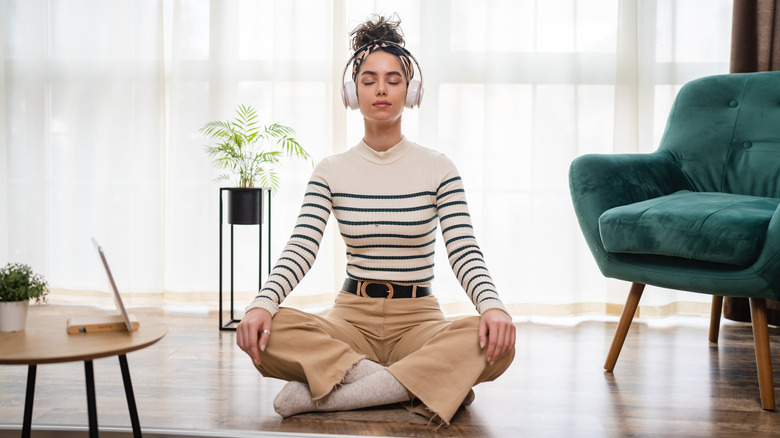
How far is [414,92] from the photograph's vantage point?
146 centimetres

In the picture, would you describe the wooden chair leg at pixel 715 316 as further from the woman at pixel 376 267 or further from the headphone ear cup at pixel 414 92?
the headphone ear cup at pixel 414 92

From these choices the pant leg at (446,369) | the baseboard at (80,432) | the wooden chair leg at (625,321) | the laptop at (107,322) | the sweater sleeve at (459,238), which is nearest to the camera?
the laptop at (107,322)

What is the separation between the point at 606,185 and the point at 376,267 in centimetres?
77

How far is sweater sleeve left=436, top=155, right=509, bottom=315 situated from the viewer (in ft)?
4.50

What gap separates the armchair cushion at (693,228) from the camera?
1450mm

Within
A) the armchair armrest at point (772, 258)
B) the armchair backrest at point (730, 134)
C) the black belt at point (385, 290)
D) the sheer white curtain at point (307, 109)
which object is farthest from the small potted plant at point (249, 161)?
the armchair armrest at point (772, 258)

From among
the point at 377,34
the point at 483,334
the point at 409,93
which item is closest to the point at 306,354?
the point at 483,334

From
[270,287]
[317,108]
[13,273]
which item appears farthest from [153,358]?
[317,108]

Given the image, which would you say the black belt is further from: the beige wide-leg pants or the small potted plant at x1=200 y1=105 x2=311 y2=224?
the small potted plant at x1=200 y1=105 x2=311 y2=224

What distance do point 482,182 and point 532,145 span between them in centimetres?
26

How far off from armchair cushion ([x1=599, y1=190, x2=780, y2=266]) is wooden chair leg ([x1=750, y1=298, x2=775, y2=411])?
0.44 ft

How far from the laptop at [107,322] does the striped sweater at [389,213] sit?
18.8 inches

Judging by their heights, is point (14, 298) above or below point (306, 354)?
above

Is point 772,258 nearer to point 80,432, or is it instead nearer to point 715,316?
point 715,316
